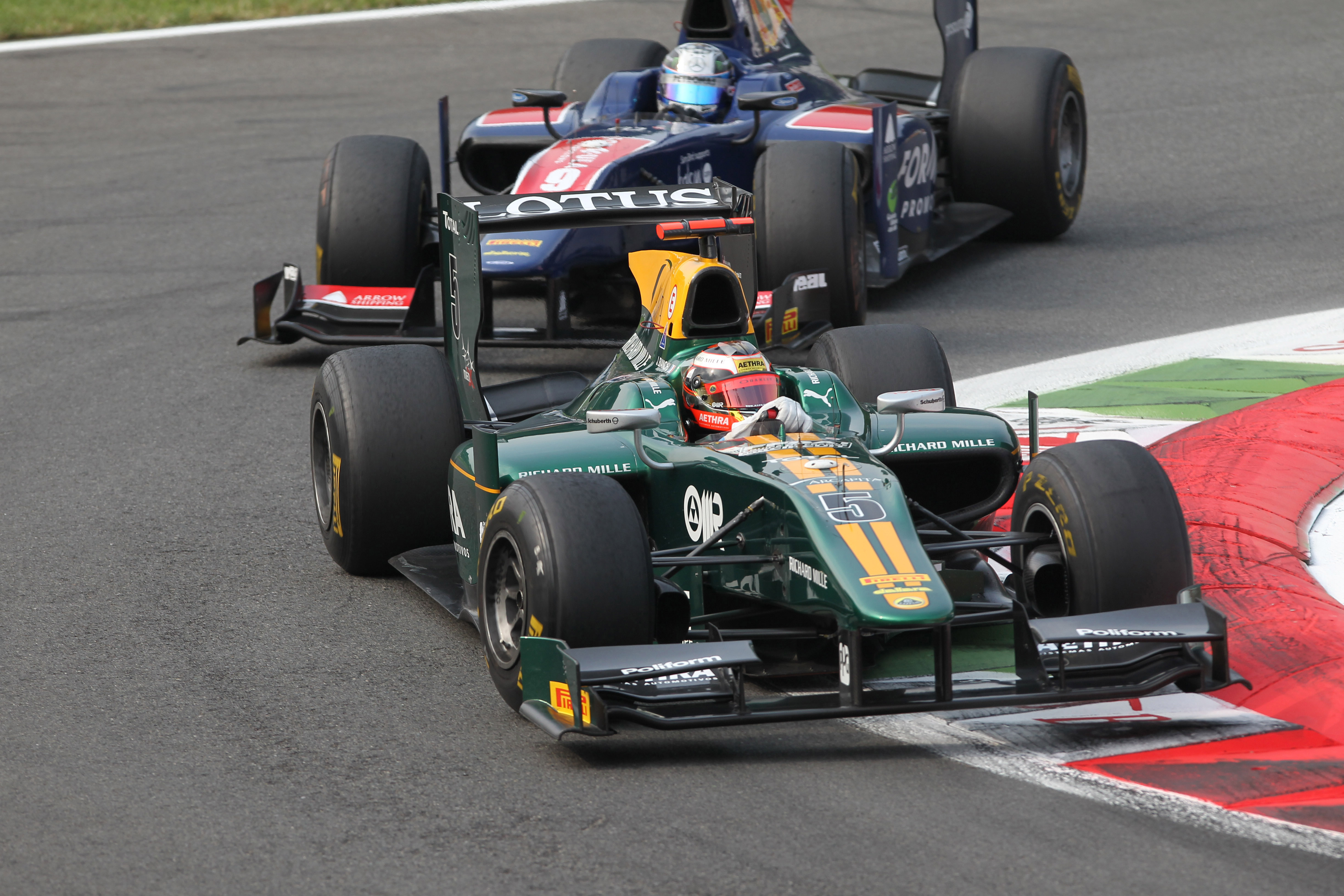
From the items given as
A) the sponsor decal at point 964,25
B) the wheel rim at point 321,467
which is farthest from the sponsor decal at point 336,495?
the sponsor decal at point 964,25

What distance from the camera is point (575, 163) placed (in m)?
11.2

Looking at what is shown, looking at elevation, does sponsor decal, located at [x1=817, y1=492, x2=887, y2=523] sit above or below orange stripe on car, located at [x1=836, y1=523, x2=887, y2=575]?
above

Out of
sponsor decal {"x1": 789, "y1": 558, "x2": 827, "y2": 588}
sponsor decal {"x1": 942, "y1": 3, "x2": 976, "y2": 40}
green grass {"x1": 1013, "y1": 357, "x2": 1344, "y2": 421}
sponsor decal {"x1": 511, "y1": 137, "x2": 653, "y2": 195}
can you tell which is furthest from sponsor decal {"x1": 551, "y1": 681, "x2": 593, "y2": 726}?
sponsor decal {"x1": 942, "y1": 3, "x2": 976, "y2": 40}

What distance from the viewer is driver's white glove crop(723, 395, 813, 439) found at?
632cm

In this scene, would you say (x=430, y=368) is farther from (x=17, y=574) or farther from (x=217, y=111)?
(x=217, y=111)

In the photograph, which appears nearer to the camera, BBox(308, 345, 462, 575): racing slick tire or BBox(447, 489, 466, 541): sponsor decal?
BBox(447, 489, 466, 541): sponsor decal

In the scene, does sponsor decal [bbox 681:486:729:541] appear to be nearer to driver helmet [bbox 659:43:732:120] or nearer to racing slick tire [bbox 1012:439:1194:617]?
racing slick tire [bbox 1012:439:1194:617]

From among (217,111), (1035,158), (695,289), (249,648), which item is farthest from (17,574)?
(217,111)

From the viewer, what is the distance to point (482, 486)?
6.31 m

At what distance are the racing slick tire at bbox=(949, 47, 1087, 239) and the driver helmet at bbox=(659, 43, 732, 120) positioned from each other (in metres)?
2.01

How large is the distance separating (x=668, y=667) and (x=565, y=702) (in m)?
0.33

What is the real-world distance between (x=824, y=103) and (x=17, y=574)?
282 inches

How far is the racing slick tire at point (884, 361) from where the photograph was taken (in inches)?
283

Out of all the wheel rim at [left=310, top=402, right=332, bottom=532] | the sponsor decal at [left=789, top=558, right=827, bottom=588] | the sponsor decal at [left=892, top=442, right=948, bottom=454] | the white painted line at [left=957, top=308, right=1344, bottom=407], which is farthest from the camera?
the white painted line at [left=957, top=308, right=1344, bottom=407]
